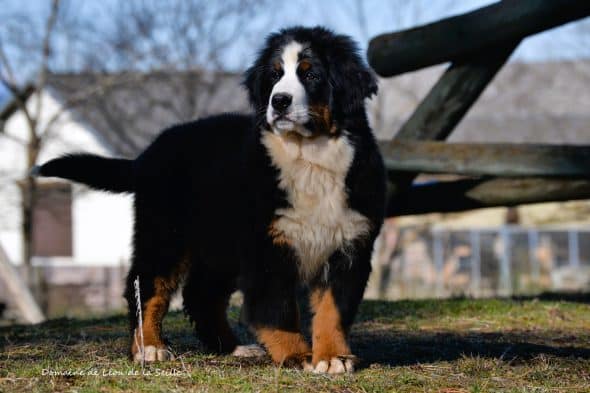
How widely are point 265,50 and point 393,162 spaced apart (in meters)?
2.68

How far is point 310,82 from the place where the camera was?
5.19 m

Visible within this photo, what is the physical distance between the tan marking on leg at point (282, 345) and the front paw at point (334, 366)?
4.9 inches

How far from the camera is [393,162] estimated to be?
793 cm

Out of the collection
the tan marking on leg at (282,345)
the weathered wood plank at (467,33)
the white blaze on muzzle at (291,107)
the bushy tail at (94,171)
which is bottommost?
the tan marking on leg at (282,345)

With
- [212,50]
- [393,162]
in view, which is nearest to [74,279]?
[212,50]

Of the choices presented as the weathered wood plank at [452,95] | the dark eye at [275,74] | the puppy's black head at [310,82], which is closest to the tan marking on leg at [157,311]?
the puppy's black head at [310,82]

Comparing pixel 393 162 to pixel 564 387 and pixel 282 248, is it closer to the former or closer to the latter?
pixel 282 248

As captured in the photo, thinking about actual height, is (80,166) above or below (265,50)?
below

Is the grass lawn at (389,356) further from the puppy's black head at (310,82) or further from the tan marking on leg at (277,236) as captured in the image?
the puppy's black head at (310,82)

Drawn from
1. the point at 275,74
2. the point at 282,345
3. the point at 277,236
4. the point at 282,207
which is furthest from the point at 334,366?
the point at 275,74

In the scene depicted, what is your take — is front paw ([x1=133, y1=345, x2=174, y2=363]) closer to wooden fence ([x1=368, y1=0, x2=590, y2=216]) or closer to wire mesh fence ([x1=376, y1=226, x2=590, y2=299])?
wooden fence ([x1=368, y1=0, x2=590, y2=216])

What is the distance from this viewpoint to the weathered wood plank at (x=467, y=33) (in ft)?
23.6

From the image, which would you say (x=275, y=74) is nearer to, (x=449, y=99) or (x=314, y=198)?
(x=314, y=198)

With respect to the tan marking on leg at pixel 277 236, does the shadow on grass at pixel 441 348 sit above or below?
below
